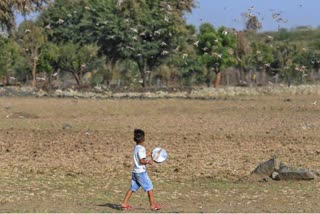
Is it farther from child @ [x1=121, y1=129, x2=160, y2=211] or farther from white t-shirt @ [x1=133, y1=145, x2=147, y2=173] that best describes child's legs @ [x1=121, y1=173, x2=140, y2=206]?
white t-shirt @ [x1=133, y1=145, x2=147, y2=173]

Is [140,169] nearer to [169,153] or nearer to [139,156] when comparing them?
[139,156]

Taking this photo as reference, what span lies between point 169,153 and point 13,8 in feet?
26.3

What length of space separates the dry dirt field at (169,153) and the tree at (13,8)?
3543 mm

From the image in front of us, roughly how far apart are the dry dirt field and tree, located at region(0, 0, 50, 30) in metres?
3.54

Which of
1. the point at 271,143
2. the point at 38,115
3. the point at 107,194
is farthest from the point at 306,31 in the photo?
the point at 107,194

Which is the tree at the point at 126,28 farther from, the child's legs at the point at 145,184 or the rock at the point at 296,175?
the child's legs at the point at 145,184

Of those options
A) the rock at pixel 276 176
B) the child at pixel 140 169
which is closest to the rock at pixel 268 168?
the rock at pixel 276 176

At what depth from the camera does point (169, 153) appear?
18.7 m

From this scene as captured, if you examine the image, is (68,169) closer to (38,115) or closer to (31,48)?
(38,115)

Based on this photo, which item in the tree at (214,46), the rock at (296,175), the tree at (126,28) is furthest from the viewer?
the tree at (214,46)

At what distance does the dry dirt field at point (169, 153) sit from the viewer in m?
12.9

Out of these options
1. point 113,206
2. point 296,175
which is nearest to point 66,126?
point 296,175

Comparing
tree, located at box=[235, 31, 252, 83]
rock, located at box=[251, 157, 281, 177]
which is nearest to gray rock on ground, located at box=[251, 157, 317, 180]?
rock, located at box=[251, 157, 281, 177]

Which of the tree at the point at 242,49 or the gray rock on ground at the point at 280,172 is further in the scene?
the tree at the point at 242,49
